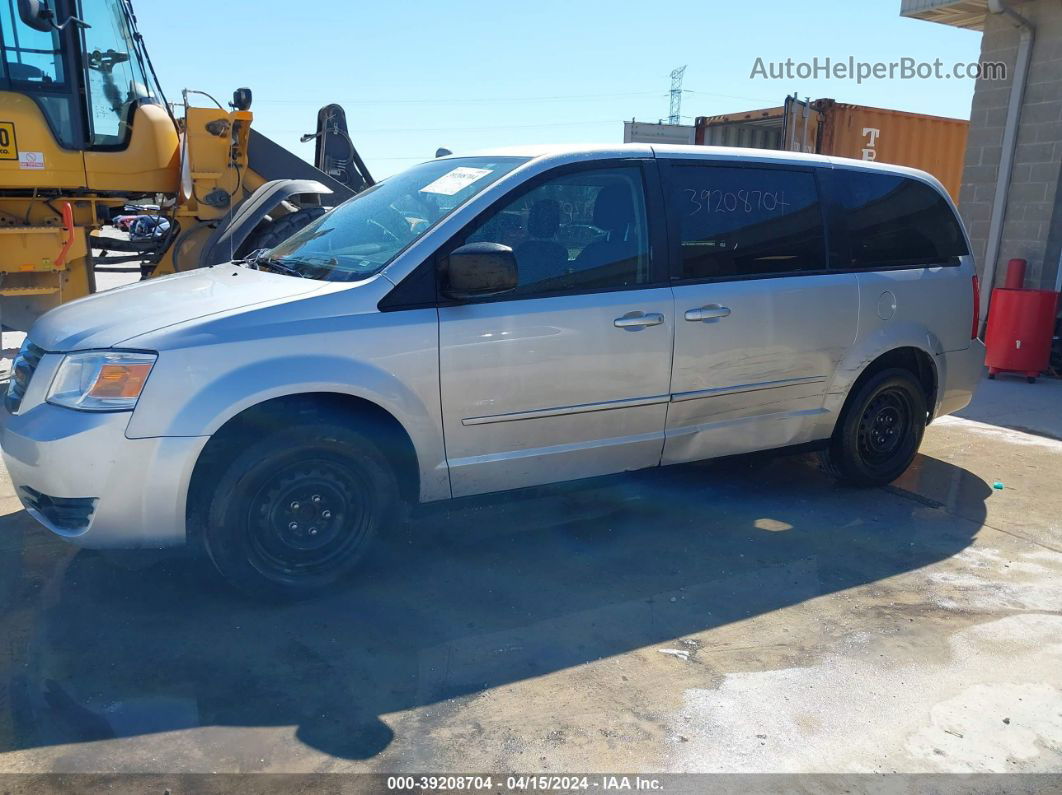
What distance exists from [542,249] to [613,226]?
1.37 feet

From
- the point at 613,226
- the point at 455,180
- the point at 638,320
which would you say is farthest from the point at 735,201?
the point at 455,180

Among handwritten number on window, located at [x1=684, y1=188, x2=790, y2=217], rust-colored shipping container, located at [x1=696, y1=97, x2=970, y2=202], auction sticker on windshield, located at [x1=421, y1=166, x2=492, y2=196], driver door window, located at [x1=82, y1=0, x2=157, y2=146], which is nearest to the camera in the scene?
auction sticker on windshield, located at [x1=421, y1=166, x2=492, y2=196]

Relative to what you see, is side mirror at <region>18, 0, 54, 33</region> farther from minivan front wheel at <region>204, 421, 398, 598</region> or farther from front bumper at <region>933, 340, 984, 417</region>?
front bumper at <region>933, 340, 984, 417</region>

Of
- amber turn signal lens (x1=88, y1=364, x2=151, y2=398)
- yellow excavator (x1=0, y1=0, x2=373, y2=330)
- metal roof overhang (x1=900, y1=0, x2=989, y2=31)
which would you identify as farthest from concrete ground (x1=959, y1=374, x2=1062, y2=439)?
amber turn signal lens (x1=88, y1=364, x2=151, y2=398)

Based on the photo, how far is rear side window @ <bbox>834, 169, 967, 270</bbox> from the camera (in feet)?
16.2

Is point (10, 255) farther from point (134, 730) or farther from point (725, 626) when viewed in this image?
point (725, 626)

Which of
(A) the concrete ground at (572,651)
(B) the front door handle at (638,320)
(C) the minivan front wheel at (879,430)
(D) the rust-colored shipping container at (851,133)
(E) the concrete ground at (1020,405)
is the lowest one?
(E) the concrete ground at (1020,405)

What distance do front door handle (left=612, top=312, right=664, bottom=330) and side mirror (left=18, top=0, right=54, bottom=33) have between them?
234 inches

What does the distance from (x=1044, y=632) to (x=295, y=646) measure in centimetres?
307

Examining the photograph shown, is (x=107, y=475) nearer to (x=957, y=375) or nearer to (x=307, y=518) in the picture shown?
(x=307, y=518)

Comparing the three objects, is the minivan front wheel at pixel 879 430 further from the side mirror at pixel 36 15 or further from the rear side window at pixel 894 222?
the side mirror at pixel 36 15

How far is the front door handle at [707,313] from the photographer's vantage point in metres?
4.28

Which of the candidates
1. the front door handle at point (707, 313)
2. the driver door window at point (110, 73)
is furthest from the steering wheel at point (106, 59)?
the front door handle at point (707, 313)

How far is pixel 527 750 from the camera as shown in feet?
9.12
